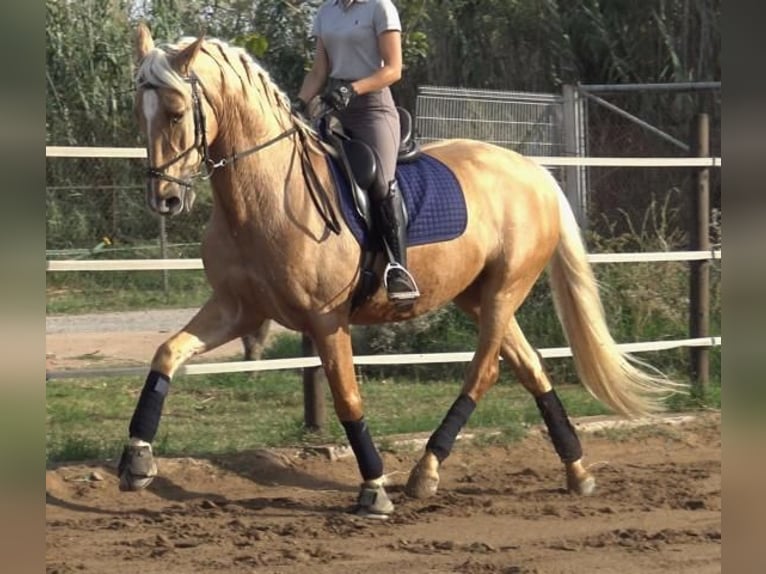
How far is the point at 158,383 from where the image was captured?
5453 mm

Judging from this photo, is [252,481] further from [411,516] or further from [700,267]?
[700,267]

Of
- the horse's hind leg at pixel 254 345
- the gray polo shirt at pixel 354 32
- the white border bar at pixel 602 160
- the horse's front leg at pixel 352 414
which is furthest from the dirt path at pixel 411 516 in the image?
the horse's hind leg at pixel 254 345

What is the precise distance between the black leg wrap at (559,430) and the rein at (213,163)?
1.69 meters

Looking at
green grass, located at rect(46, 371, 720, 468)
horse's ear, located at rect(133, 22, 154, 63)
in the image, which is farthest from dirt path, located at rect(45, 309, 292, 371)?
horse's ear, located at rect(133, 22, 154, 63)

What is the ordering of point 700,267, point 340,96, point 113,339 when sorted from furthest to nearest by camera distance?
point 113,339
point 700,267
point 340,96

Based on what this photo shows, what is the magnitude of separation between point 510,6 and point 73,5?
646cm

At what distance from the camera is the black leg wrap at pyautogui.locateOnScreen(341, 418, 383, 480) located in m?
5.69

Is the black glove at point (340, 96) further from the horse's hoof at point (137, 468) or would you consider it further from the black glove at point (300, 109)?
the horse's hoof at point (137, 468)

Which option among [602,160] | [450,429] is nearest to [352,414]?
[450,429]

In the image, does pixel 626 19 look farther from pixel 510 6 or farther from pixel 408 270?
pixel 408 270

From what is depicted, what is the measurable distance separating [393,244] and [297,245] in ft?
1.64

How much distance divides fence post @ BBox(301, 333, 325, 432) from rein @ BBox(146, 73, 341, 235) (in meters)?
1.62

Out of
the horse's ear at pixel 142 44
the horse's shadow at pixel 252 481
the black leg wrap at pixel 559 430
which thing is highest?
the horse's ear at pixel 142 44

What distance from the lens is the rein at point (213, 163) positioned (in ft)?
16.5
